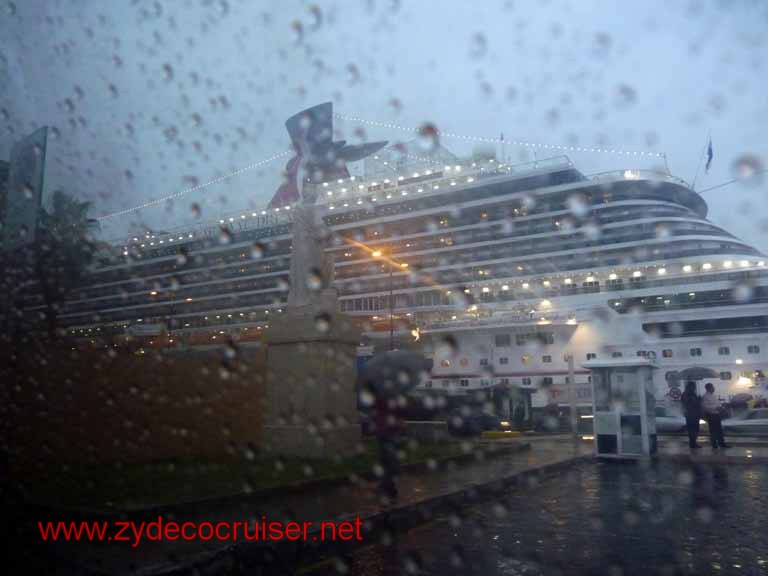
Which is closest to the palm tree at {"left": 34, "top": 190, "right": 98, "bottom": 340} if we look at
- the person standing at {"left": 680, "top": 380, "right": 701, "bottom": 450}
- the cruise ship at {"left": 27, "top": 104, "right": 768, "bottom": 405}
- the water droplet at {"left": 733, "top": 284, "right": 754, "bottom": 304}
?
the person standing at {"left": 680, "top": 380, "right": 701, "bottom": 450}

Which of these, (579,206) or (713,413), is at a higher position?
(579,206)

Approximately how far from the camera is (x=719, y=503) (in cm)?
611

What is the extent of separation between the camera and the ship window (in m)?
30.7

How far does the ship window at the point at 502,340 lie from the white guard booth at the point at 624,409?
20180 millimetres

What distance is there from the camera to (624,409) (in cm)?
1034

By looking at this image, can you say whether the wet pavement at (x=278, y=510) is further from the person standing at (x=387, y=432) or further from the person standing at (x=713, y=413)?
the person standing at (x=713, y=413)

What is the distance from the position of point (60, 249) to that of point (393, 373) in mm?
6305

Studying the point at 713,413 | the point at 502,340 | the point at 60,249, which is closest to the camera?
the point at 60,249

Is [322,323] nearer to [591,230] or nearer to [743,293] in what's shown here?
[743,293]

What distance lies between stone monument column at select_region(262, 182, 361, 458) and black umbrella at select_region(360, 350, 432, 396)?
6.54 ft

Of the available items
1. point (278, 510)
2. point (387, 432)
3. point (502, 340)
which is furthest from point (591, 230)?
point (278, 510)

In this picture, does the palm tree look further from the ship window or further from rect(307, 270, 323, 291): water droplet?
the ship window

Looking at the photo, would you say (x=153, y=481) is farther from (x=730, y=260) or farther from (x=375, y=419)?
(x=730, y=260)

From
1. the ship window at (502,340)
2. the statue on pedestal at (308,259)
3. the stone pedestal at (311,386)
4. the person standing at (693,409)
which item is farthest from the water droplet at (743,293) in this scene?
the stone pedestal at (311,386)
